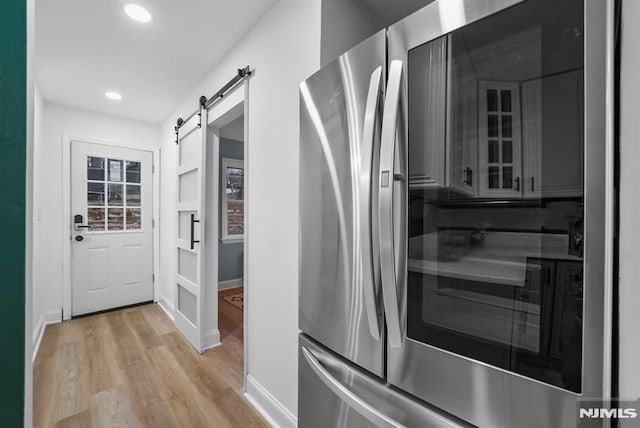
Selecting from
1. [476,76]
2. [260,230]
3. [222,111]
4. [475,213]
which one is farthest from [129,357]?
[476,76]

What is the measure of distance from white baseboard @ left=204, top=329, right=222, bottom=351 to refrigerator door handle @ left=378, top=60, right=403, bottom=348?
2.37 metres

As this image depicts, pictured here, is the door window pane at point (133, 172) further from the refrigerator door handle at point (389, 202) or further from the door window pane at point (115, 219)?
the refrigerator door handle at point (389, 202)

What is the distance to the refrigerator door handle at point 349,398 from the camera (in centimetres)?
80

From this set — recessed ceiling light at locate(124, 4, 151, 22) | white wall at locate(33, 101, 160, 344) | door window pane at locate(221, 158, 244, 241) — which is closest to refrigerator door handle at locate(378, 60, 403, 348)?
recessed ceiling light at locate(124, 4, 151, 22)

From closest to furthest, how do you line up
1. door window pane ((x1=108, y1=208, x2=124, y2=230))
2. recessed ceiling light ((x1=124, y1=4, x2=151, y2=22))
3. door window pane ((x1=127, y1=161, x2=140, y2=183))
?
recessed ceiling light ((x1=124, y1=4, x2=151, y2=22)), door window pane ((x1=108, y1=208, x2=124, y2=230)), door window pane ((x1=127, y1=161, x2=140, y2=183))

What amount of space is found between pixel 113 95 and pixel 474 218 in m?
3.78

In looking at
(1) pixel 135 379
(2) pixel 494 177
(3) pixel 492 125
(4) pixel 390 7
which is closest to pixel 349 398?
(2) pixel 494 177

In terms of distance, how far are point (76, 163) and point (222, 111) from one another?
2.33 meters

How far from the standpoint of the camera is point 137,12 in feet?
5.93

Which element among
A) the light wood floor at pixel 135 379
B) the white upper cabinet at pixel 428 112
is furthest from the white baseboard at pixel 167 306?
the white upper cabinet at pixel 428 112

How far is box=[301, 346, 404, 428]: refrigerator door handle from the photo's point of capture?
80cm

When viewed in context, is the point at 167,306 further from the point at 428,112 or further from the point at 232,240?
the point at 428,112

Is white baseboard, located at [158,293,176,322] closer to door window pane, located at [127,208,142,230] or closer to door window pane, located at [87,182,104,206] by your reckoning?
door window pane, located at [127,208,142,230]

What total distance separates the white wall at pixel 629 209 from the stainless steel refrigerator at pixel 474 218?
2cm
